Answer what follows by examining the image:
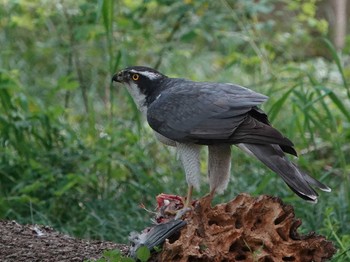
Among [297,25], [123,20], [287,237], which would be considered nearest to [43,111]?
[123,20]

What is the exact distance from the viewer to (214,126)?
4.32 meters

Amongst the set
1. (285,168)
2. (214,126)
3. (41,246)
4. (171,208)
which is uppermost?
(214,126)

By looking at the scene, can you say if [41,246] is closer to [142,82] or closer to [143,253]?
[143,253]

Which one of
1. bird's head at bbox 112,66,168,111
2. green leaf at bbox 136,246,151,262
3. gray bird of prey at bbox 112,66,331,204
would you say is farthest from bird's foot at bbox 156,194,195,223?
bird's head at bbox 112,66,168,111

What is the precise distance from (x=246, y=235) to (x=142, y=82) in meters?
1.42

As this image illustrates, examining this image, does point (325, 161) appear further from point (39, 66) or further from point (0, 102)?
point (39, 66)

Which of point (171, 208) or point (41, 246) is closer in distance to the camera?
point (171, 208)

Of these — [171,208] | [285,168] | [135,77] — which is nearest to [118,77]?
[135,77]

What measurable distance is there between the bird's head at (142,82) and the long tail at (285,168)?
33.1 inches

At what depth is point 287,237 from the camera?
3.92m

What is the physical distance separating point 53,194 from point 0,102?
818mm

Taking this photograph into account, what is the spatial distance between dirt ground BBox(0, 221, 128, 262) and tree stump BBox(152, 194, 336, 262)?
610 millimetres

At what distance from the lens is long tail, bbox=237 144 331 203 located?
13.0ft

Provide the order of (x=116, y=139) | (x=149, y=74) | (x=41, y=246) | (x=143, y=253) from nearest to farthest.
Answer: (x=143, y=253), (x=41, y=246), (x=149, y=74), (x=116, y=139)
